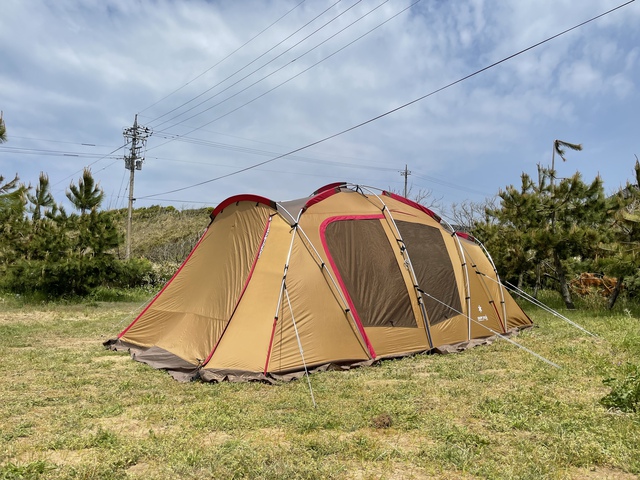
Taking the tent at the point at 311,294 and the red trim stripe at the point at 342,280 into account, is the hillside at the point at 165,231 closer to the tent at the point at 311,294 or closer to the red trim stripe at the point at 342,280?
the tent at the point at 311,294

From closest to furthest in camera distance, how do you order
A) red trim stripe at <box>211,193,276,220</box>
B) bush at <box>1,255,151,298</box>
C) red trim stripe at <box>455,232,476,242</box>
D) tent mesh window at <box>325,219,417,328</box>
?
tent mesh window at <box>325,219,417,328</box>
red trim stripe at <box>211,193,276,220</box>
red trim stripe at <box>455,232,476,242</box>
bush at <box>1,255,151,298</box>

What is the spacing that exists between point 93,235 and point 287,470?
11.8 m

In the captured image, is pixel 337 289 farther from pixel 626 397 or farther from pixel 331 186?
pixel 626 397

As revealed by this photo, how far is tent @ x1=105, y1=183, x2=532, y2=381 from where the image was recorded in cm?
552

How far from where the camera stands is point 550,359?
5.88m

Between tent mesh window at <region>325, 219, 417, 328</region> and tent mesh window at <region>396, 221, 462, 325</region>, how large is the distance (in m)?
0.40

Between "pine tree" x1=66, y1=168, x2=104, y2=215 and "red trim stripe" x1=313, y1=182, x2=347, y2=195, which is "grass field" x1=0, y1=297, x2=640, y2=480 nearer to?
"red trim stripe" x1=313, y1=182, x2=347, y2=195

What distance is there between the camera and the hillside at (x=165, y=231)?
21.3 m

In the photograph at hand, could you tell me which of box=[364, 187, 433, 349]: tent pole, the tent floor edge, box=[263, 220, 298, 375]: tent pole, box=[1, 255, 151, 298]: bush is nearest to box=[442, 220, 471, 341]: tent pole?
box=[364, 187, 433, 349]: tent pole

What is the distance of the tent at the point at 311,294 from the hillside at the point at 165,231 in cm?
1368

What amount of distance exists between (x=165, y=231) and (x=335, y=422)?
77.2 feet

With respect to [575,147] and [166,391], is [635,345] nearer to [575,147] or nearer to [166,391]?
[166,391]

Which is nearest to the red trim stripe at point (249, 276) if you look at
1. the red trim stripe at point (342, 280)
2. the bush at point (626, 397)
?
the red trim stripe at point (342, 280)

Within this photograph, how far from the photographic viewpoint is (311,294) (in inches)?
229
